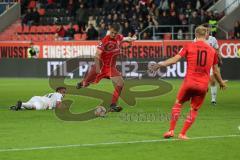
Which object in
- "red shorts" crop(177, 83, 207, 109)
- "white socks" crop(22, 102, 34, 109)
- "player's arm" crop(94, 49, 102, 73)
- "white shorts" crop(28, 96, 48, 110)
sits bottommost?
"white socks" crop(22, 102, 34, 109)

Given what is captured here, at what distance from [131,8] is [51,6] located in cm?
618

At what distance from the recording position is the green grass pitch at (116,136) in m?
12.1

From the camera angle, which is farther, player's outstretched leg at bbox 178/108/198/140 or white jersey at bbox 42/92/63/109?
white jersey at bbox 42/92/63/109

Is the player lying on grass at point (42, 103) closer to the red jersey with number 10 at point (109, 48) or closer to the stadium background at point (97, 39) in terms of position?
the stadium background at point (97, 39)

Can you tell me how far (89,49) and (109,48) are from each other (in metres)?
18.5

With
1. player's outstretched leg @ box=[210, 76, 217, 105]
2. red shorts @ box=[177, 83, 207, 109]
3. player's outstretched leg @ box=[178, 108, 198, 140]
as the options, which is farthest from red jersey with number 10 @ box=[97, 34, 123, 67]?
player's outstretched leg @ box=[178, 108, 198, 140]

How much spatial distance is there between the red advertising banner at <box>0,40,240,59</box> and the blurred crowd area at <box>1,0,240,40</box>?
2.65ft

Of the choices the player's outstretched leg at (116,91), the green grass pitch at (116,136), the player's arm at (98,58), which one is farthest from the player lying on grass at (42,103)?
the player's outstretched leg at (116,91)

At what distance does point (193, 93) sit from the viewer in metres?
13.7

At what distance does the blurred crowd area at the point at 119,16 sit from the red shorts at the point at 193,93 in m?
22.1

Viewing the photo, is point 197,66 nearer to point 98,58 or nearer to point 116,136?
point 116,136

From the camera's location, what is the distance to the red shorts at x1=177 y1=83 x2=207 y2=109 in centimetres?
1357

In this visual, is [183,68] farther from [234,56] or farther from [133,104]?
[133,104]

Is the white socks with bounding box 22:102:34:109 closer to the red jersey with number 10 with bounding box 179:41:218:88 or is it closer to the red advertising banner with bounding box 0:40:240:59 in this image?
the red jersey with number 10 with bounding box 179:41:218:88
